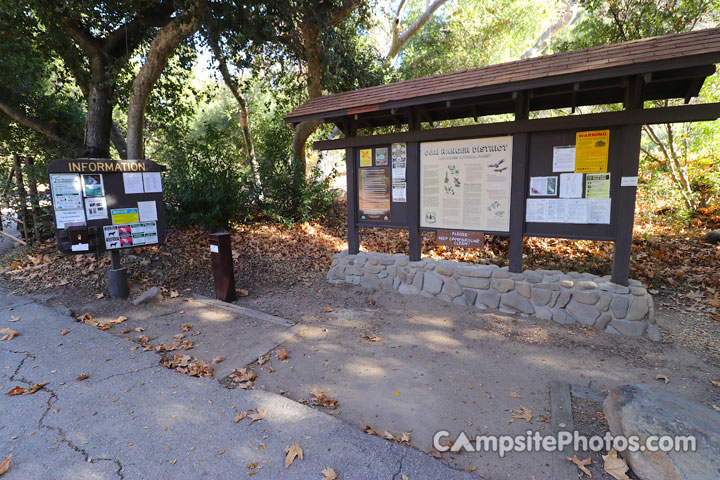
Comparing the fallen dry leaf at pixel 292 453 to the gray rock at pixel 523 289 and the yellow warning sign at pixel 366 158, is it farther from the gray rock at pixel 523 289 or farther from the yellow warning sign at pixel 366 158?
the yellow warning sign at pixel 366 158

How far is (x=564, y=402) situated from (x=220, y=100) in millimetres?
26296

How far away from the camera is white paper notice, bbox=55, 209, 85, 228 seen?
18.0ft

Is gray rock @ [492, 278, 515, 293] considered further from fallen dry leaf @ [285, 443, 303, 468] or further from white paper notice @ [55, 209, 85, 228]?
white paper notice @ [55, 209, 85, 228]

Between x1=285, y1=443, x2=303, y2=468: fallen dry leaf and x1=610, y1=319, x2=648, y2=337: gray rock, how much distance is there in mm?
4128

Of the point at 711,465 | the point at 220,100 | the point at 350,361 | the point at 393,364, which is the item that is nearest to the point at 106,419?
Answer: the point at 350,361

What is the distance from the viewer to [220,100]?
81.1 ft

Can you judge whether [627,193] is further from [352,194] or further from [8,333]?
[8,333]

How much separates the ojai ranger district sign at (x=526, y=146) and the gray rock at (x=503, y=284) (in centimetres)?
25

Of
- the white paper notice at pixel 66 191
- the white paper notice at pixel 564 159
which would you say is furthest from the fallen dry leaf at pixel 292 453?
the white paper notice at pixel 66 191

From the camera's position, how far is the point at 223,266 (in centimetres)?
601

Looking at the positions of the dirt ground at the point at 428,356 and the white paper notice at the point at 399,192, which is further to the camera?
the white paper notice at the point at 399,192

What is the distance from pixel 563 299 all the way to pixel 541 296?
0.27 metres

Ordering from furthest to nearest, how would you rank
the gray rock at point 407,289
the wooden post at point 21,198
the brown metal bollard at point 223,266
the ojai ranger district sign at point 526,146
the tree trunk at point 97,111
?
1. the tree trunk at point 97,111
2. the wooden post at point 21,198
3. the gray rock at point 407,289
4. the brown metal bollard at point 223,266
5. the ojai ranger district sign at point 526,146

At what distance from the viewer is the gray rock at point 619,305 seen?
4625 millimetres
